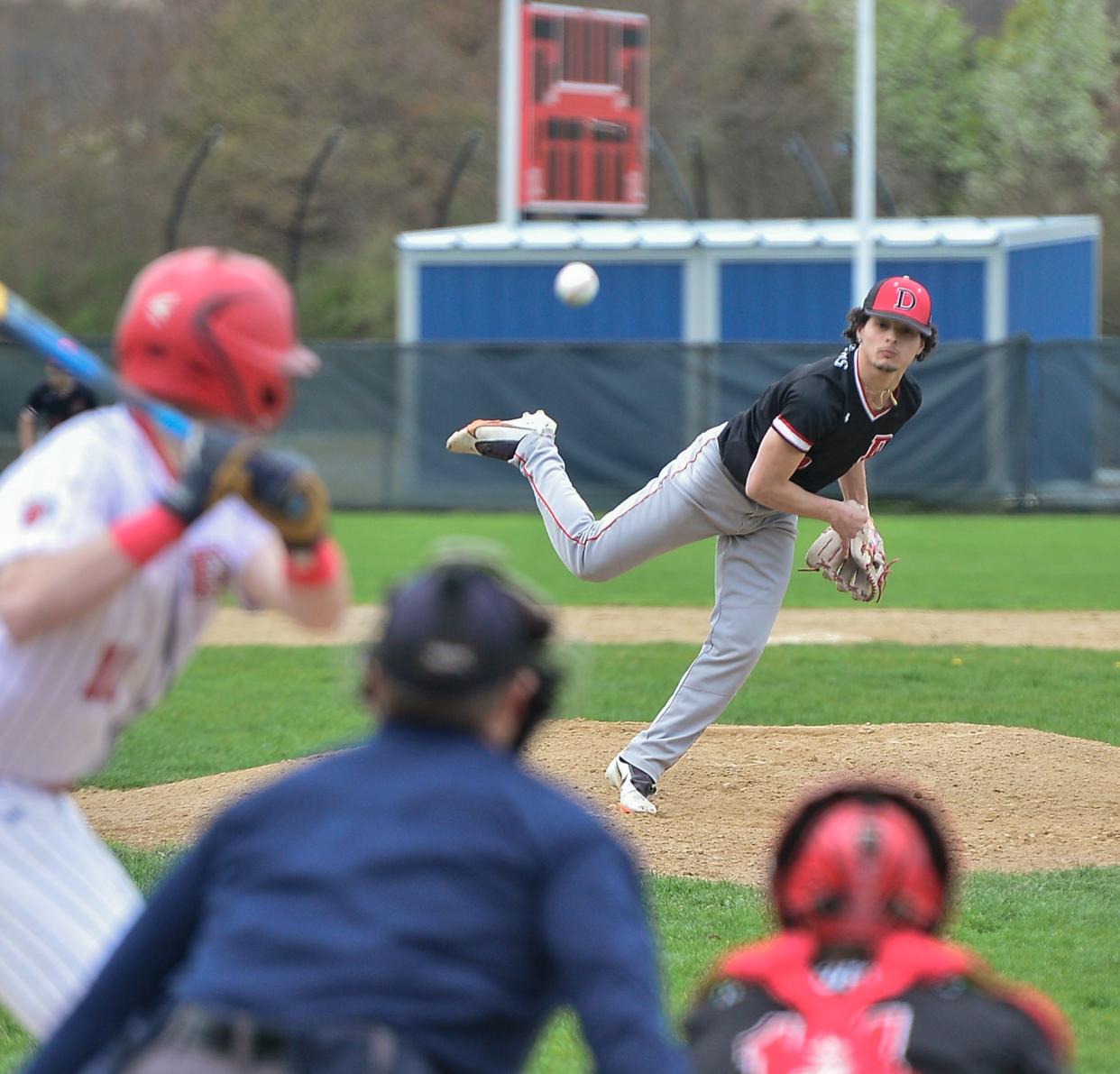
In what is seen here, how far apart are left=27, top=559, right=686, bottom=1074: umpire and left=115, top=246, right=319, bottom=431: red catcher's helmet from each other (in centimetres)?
66

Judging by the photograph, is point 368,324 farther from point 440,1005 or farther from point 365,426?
point 440,1005

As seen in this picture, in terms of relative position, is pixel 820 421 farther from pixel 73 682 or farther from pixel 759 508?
pixel 73 682

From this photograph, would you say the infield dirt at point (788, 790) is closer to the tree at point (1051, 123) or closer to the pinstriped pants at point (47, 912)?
the pinstriped pants at point (47, 912)

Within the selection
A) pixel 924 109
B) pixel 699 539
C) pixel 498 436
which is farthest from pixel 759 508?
pixel 924 109

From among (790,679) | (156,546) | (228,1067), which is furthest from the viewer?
(790,679)

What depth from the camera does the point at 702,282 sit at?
21.2 m

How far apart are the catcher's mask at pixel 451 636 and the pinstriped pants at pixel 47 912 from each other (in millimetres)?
754

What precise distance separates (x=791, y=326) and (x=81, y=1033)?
19222 millimetres

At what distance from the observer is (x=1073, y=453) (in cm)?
1897

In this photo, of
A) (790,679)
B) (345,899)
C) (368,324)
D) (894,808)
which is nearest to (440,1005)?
(345,899)

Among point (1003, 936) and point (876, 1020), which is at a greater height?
point (876, 1020)

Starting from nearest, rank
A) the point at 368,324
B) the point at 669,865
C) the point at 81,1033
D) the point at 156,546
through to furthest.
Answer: the point at 81,1033
the point at 156,546
the point at 669,865
the point at 368,324

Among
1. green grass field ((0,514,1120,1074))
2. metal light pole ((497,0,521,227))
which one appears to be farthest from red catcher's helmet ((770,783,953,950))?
metal light pole ((497,0,521,227))

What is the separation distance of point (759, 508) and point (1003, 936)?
1.98m
